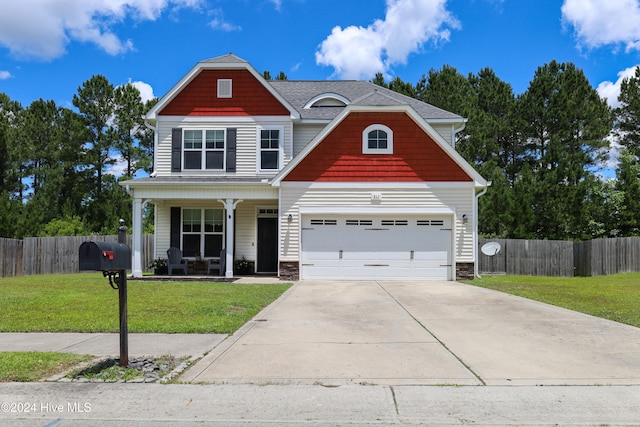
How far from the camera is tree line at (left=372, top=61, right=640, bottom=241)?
2694 centimetres

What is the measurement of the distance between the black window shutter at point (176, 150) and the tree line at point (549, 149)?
15.8m

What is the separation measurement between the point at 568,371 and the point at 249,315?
553cm

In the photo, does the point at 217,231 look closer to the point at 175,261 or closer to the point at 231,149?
the point at 175,261

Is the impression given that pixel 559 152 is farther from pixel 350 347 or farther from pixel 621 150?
pixel 350 347

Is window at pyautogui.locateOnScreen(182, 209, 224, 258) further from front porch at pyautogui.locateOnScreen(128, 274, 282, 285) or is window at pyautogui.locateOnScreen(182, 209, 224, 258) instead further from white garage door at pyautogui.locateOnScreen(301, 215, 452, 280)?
white garage door at pyautogui.locateOnScreen(301, 215, 452, 280)

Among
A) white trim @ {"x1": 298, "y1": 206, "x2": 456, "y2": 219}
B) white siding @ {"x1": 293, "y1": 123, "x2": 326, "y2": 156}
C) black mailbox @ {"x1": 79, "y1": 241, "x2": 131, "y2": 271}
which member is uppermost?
white siding @ {"x1": 293, "y1": 123, "x2": 326, "y2": 156}

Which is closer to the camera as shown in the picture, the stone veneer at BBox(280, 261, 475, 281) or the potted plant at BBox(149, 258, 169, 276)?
the stone veneer at BBox(280, 261, 475, 281)

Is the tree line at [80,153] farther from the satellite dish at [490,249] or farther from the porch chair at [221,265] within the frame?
the satellite dish at [490,249]

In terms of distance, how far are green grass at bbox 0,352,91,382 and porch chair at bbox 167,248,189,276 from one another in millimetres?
11638

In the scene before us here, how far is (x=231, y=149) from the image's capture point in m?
18.6

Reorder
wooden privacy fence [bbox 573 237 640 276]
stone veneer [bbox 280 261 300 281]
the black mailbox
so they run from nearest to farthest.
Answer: the black mailbox
stone veneer [bbox 280 261 300 281]
wooden privacy fence [bbox 573 237 640 276]

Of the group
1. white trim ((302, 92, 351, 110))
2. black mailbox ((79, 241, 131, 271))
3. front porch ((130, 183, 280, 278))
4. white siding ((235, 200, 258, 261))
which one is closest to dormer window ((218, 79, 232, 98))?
white trim ((302, 92, 351, 110))

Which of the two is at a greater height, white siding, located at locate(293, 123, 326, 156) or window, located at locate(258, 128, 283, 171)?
white siding, located at locate(293, 123, 326, 156)

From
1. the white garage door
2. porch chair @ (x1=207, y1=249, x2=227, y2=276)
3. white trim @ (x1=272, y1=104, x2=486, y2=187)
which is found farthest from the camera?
porch chair @ (x1=207, y1=249, x2=227, y2=276)
